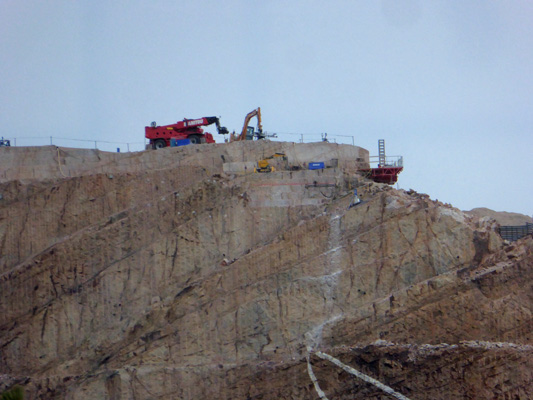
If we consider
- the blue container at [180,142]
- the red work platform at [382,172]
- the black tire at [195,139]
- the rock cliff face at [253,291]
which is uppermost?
the black tire at [195,139]

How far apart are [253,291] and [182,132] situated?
986cm

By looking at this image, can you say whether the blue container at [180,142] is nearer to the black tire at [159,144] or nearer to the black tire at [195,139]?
the black tire at [195,139]

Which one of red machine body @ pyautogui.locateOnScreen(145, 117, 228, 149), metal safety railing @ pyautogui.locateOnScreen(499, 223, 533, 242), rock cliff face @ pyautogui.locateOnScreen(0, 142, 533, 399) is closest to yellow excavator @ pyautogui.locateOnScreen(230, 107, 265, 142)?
red machine body @ pyautogui.locateOnScreen(145, 117, 228, 149)

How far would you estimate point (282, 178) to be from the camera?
33812mm

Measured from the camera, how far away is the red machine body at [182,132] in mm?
38188

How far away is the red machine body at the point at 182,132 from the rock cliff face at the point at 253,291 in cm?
425

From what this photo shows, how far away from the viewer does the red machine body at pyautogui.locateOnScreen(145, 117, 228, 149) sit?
38.2m

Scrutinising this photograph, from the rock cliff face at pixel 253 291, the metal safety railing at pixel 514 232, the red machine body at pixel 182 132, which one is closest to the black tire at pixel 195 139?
the red machine body at pixel 182 132

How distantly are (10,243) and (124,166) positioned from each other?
520 cm

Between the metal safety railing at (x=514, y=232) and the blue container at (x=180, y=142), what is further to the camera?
the blue container at (x=180, y=142)

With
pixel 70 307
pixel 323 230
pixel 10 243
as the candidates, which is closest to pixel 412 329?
pixel 323 230

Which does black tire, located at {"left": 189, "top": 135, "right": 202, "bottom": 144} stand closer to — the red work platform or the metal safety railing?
the red work platform

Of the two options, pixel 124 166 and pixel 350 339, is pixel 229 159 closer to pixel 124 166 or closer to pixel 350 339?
pixel 124 166

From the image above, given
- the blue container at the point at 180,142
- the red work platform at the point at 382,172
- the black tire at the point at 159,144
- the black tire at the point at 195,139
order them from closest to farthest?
the red work platform at the point at 382,172, the blue container at the point at 180,142, the black tire at the point at 195,139, the black tire at the point at 159,144
